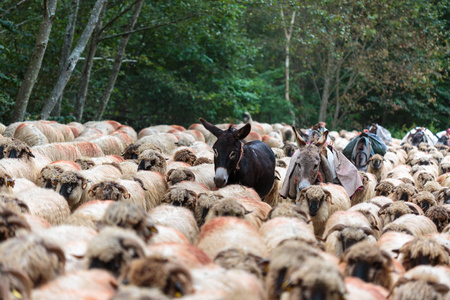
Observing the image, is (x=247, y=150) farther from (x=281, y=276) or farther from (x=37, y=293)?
(x=37, y=293)

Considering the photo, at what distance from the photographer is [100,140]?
1277 cm

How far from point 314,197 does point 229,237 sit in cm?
245

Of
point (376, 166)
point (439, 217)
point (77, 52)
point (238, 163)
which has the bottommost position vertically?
point (376, 166)

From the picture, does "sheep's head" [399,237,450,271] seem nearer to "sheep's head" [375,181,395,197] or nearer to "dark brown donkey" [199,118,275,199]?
"dark brown donkey" [199,118,275,199]

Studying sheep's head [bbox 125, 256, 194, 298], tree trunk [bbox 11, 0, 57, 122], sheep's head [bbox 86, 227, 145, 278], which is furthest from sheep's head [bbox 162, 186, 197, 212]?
tree trunk [bbox 11, 0, 57, 122]

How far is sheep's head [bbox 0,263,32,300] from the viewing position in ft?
10.2

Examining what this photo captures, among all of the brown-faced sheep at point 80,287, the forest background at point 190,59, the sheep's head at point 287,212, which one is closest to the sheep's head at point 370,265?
the sheep's head at point 287,212

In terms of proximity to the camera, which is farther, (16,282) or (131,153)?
(131,153)

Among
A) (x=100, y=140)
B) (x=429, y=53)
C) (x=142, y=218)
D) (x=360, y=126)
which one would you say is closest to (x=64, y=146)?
(x=100, y=140)

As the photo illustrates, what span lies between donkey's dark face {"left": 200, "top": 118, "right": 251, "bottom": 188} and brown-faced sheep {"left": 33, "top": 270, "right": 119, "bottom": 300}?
3.68 metres

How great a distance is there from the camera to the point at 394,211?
714cm

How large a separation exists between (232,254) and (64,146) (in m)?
7.36

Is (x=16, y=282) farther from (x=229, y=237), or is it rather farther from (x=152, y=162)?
(x=152, y=162)

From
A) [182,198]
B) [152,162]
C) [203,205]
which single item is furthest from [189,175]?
[203,205]
